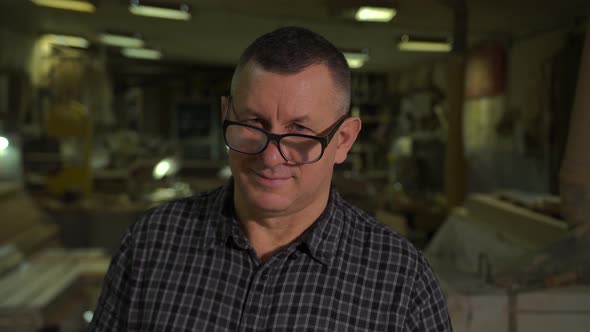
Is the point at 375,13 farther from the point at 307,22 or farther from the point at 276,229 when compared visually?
the point at 276,229

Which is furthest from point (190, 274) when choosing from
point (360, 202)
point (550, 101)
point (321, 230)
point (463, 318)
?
point (550, 101)

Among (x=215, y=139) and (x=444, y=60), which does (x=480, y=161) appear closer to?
(x=444, y=60)

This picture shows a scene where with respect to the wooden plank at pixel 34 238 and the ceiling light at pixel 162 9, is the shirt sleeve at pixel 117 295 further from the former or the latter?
the wooden plank at pixel 34 238

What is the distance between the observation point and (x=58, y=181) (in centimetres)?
543

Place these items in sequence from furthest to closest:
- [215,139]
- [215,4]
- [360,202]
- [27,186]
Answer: [215,139], [27,186], [215,4], [360,202]

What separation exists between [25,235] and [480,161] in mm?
5380

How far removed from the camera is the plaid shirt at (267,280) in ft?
3.78

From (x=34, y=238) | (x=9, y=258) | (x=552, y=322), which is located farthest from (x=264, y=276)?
(x=34, y=238)

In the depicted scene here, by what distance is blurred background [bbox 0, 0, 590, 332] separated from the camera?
1.63m

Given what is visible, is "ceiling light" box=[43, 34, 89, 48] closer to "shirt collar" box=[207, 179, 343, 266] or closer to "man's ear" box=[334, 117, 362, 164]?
"shirt collar" box=[207, 179, 343, 266]

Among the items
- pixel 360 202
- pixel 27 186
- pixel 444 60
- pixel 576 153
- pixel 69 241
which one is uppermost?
pixel 444 60

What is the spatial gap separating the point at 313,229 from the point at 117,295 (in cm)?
55

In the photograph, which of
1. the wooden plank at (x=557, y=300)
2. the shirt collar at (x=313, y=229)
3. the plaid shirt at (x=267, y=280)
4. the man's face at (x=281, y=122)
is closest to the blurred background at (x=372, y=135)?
the wooden plank at (x=557, y=300)

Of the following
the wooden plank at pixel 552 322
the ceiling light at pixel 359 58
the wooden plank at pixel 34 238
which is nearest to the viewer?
the wooden plank at pixel 552 322
